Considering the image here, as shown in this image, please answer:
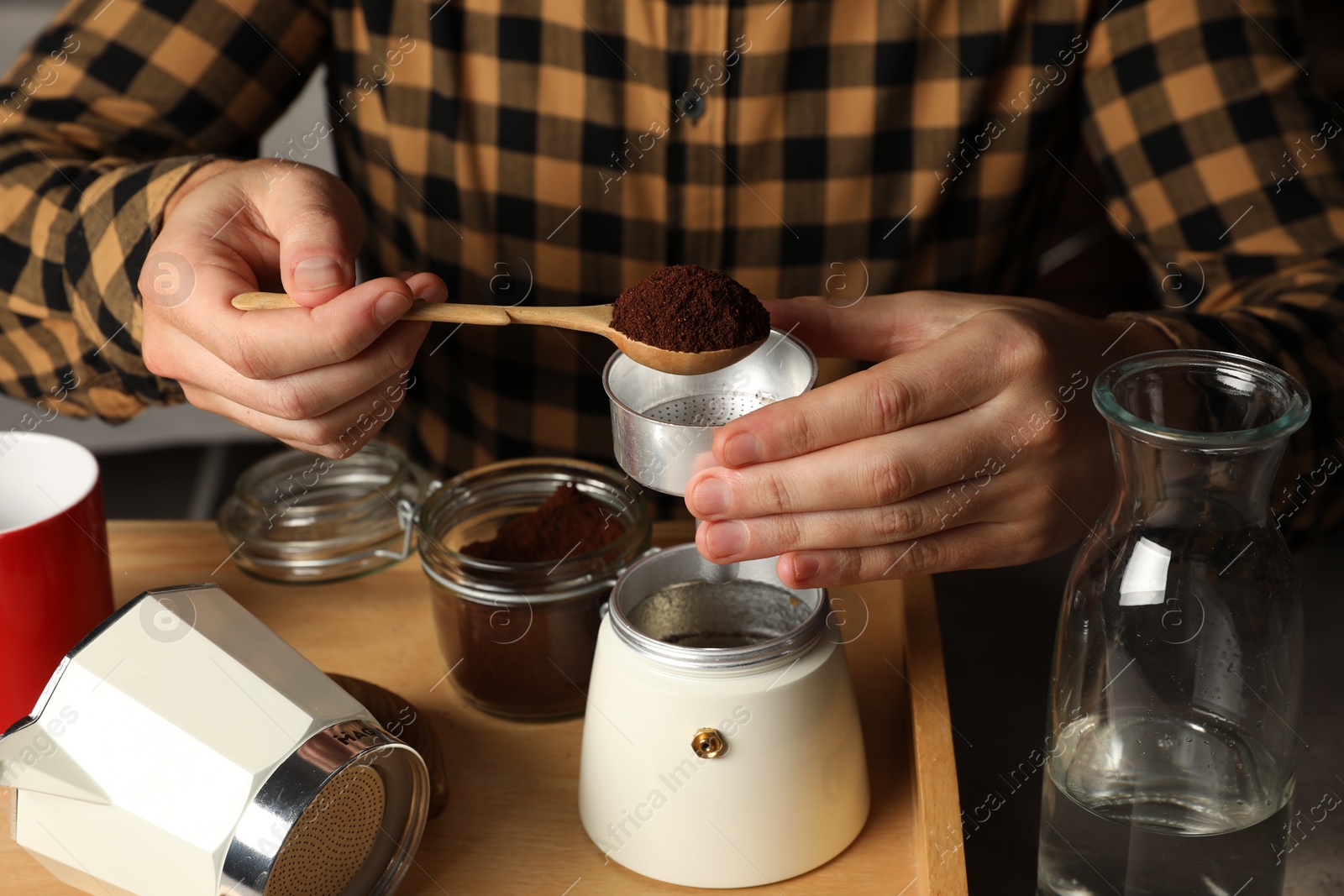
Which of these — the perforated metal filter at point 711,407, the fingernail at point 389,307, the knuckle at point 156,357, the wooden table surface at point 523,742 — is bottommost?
the wooden table surface at point 523,742

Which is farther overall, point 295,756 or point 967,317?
point 967,317

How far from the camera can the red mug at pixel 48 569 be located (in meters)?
0.86

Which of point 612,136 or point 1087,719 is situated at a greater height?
point 612,136

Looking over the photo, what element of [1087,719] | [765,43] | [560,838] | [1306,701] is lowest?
[1306,701]

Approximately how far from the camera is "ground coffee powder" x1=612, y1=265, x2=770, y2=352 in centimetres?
83

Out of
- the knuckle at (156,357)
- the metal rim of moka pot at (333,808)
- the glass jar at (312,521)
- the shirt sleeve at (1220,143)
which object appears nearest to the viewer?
the metal rim of moka pot at (333,808)

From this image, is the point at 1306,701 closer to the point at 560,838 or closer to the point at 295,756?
the point at 560,838

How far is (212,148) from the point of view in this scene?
147 cm

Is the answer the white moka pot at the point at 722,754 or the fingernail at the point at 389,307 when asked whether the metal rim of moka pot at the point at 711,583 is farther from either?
the fingernail at the point at 389,307

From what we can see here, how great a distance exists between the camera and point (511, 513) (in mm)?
1101

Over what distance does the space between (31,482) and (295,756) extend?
1.51ft

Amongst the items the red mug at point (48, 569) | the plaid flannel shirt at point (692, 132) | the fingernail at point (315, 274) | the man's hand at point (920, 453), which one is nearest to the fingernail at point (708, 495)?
the man's hand at point (920, 453)

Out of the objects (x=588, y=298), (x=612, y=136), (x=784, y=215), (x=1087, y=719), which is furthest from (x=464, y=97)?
(x=1087, y=719)

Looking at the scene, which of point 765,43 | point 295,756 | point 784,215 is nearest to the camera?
point 295,756
